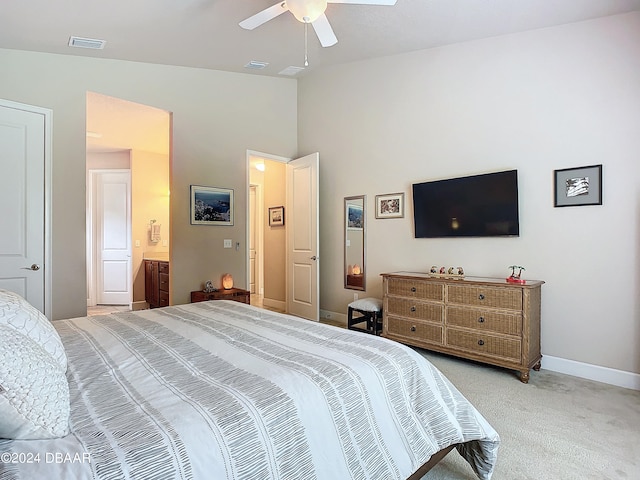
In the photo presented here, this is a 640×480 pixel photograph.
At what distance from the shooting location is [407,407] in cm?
144

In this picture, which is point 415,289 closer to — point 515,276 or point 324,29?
point 515,276

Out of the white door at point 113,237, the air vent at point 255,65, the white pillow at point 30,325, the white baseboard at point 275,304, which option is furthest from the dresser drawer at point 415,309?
the white door at point 113,237

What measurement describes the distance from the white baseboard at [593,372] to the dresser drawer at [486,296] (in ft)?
2.49

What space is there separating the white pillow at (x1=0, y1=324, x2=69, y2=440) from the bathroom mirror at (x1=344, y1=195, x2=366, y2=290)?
4019 mm

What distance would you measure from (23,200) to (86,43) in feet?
5.17

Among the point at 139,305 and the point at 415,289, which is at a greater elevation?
the point at 415,289

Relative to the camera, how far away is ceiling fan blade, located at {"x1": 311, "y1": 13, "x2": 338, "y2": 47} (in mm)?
2595

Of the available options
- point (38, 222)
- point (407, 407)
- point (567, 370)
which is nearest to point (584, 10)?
point (567, 370)

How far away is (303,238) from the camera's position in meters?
5.25

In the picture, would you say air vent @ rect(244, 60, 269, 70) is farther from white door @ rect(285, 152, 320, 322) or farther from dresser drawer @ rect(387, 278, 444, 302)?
dresser drawer @ rect(387, 278, 444, 302)

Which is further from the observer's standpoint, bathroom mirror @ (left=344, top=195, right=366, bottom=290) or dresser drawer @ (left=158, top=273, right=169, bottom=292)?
dresser drawer @ (left=158, top=273, right=169, bottom=292)

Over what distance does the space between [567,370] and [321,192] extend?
362 cm

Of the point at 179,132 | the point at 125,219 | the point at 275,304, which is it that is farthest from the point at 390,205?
the point at 125,219

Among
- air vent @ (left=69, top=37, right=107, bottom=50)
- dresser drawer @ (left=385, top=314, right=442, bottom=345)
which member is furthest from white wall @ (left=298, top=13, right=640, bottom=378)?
air vent @ (left=69, top=37, right=107, bottom=50)
